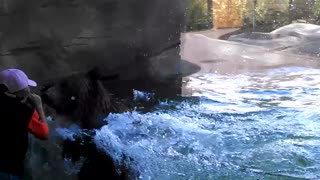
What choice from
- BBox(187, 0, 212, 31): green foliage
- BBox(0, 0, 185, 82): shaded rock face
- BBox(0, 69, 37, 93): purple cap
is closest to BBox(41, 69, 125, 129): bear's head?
BBox(0, 0, 185, 82): shaded rock face

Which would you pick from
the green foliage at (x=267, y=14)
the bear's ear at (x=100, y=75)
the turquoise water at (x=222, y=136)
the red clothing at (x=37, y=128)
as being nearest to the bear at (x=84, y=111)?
the bear's ear at (x=100, y=75)

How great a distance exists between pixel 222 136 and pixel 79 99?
1571 millimetres

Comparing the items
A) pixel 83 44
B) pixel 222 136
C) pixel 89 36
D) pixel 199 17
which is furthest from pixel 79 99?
pixel 199 17

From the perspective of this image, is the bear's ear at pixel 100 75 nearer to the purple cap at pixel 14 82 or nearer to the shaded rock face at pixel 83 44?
the shaded rock face at pixel 83 44

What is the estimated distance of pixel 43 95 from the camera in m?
4.54

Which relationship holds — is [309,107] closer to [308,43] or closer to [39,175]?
[39,175]

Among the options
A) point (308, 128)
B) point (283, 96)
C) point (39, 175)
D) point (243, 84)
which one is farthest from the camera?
point (243, 84)

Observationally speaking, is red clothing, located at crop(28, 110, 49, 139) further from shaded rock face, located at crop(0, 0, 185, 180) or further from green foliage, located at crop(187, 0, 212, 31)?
green foliage, located at crop(187, 0, 212, 31)

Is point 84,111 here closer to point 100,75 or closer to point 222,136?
point 100,75

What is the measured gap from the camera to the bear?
4090 millimetres

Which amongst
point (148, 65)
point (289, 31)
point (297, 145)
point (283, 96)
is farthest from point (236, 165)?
point (289, 31)

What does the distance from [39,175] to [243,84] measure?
582 cm

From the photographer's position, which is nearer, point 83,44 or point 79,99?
point 79,99

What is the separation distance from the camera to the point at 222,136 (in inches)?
209
